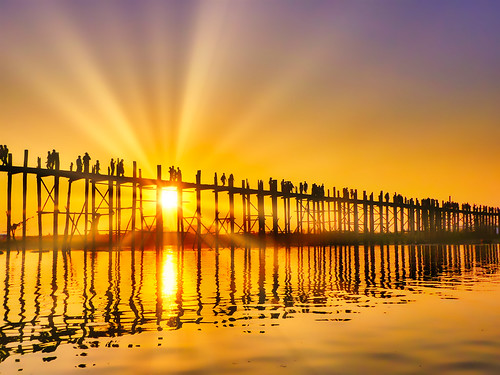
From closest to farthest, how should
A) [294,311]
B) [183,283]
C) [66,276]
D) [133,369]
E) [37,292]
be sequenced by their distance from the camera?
[133,369], [294,311], [37,292], [183,283], [66,276]

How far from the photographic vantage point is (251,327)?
29.1ft

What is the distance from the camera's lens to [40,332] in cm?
856

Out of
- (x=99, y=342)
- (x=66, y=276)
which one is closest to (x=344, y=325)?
(x=99, y=342)

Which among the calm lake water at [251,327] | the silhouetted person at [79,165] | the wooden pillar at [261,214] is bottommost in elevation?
the calm lake water at [251,327]

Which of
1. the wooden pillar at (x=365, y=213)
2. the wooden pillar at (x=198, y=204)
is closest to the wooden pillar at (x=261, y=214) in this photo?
the wooden pillar at (x=198, y=204)

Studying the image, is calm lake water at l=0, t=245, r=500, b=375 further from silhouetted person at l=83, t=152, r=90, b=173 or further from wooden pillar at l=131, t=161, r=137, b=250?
wooden pillar at l=131, t=161, r=137, b=250

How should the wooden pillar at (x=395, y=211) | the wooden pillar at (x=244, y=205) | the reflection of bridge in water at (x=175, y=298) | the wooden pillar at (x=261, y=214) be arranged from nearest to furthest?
the reflection of bridge in water at (x=175, y=298) < the wooden pillar at (x=244, y=205) < the wooden pillar at (x=261, y=214) < the wooden pillar at (x=395, y=211)

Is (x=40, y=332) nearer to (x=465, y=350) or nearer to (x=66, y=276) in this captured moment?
(x=465, y=350)

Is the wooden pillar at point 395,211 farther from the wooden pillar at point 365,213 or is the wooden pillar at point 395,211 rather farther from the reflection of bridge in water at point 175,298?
the reflection of bridge in water at point 175,298

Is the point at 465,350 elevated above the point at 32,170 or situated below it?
below

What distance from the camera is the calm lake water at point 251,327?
6.53m

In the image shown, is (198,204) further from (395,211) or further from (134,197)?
(395,211)

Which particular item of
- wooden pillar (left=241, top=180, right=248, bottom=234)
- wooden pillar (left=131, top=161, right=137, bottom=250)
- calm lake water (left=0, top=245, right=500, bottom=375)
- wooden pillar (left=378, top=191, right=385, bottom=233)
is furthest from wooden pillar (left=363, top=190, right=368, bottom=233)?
calm lake water (left=0, top=245, right=500, bottom=375)

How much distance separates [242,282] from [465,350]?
9.83m
